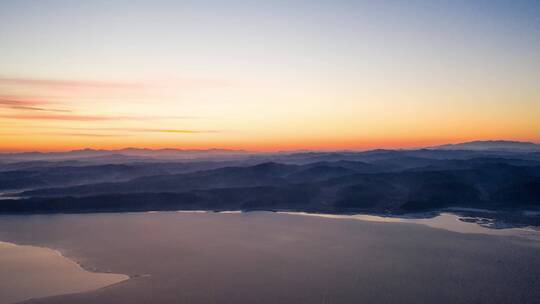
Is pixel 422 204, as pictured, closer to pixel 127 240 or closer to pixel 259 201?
pixel 259 201

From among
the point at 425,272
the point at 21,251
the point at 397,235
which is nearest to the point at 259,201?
the point at 397,235

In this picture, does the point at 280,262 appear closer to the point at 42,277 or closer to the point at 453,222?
the point at 42,277

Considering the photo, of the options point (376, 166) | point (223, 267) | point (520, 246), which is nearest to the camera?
point (223, 267)

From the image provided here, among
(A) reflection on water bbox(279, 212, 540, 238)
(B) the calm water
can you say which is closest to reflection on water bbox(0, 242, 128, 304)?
(B) the calm water

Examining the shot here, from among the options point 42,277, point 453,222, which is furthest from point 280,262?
point 453,222

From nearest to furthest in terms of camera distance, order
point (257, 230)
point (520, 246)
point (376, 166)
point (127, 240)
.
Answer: point (520, 246)
point (127, 240)
point (257, 230)
point (376, 166)
